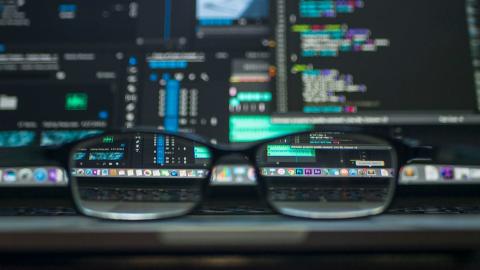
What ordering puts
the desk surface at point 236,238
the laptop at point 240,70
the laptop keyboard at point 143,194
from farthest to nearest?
1. the laptop at point 240,70
2. the laptop keyboard at point 143,194
3. the desk surface at point 236,238

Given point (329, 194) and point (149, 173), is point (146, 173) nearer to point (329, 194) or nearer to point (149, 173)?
point (149, 173)

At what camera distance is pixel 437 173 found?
0.43 meters

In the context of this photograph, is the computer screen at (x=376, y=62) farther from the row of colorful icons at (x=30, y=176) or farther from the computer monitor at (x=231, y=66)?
the row of colorful icons at (x=30, y=176)

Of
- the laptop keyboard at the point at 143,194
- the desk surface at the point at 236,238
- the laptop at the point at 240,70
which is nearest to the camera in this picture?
the desk surface at the point at 236,238

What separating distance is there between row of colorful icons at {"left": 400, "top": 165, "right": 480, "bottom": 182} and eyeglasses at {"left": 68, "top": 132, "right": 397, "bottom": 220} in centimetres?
9

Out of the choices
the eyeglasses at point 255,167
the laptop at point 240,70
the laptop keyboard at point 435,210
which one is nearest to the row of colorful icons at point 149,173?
the eyeglasses at point 255,167

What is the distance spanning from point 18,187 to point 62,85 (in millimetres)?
160

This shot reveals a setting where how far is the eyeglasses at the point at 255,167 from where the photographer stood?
1.19 feet

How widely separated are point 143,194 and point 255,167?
5.2 inches

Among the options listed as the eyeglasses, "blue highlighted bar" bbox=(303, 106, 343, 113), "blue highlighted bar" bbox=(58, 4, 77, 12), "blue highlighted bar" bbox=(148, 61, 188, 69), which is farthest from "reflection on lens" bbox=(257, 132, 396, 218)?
"blue highlighted bar" bbox=(58, 4, 77, 12)

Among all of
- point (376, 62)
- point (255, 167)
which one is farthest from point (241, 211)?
point (376, 62)

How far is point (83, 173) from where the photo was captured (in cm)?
36

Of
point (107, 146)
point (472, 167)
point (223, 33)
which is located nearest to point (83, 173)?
point (107, 146)

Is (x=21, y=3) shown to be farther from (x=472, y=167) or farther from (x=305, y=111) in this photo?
(x=472, y=167)
